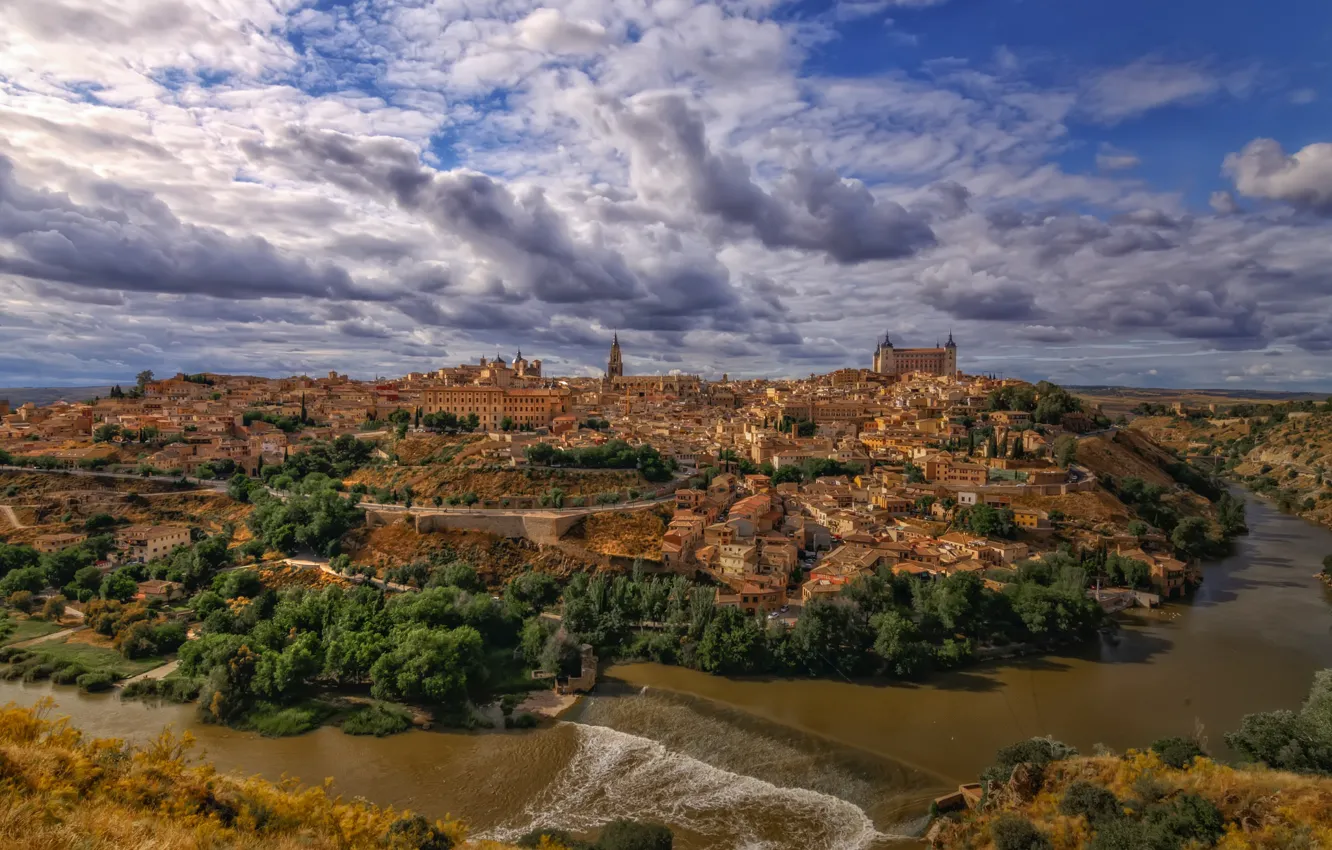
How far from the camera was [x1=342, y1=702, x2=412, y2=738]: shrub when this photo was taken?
1609 cm

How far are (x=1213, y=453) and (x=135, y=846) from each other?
81.0 metres

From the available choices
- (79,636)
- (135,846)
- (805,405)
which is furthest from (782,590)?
(805,405)

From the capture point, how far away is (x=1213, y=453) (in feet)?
213

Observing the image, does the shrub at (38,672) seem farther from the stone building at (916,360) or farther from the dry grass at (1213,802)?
the stone building at (916,360)

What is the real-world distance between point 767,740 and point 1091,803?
687 centimetres

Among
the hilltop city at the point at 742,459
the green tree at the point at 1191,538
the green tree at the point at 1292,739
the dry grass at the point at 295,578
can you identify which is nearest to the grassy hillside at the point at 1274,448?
the hilltop city at the point at 742,459

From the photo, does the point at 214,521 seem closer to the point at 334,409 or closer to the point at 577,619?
the point at 577,619

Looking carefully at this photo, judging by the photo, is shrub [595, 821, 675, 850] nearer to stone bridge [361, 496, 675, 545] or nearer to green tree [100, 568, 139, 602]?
stone bridge [361, 496, 675, 545]

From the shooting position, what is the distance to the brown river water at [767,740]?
13203mm

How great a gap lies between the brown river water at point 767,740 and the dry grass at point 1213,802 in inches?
87.6

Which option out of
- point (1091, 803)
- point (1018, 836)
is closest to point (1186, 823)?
point (1091, 803)

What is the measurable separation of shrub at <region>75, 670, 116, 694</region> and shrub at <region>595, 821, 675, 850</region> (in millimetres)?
15480

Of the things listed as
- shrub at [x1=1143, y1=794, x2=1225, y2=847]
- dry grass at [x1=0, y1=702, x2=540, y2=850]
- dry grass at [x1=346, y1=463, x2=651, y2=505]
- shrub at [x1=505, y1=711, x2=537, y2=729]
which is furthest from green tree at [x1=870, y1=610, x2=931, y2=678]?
dry grass at [x1=346, y1=463, x2=651, y2=505]

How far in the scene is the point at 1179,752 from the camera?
12227 millimetres
